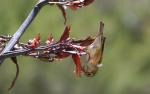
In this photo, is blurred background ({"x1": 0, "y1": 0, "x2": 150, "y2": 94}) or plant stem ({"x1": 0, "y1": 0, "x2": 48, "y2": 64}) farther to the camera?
blurred background ({"x1": 0, "y1": 0, "x2": 150, "y2": 94})

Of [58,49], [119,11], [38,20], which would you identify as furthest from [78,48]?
[119,11]

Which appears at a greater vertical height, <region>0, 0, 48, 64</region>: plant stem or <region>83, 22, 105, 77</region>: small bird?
<region>0, 0, 48, 64</region>: plant stem

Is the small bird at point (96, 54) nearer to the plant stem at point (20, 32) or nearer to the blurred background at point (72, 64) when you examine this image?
the plant stem at point (20, 32)

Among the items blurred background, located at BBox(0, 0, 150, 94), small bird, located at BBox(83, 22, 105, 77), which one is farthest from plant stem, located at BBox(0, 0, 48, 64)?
blurred background, located at BBox(0, 0, 150, 94)

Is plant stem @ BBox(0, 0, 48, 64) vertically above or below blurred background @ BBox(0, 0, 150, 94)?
above

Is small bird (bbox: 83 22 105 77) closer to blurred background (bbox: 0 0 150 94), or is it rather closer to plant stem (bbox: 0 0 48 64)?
plant stem (bbox: 0 0 48 64)

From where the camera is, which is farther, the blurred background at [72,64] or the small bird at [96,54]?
the blurred background at [72,64]

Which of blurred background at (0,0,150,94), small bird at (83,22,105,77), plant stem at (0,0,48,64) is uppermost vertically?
plant stem at (0,0,48,64)

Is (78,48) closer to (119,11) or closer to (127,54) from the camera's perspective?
(127,54)

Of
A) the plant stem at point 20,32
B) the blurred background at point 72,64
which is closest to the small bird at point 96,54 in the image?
the plant stem at point 20,32
